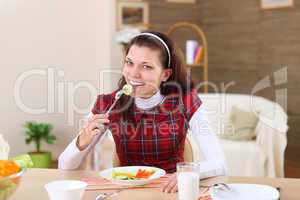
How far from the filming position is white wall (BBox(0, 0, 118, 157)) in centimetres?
480

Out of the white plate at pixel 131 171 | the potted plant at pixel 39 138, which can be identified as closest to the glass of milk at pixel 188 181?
the white plate at pixel 131 171

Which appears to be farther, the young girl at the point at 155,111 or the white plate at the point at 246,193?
the young girl at the point at 155,111

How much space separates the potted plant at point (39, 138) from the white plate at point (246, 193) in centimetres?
344

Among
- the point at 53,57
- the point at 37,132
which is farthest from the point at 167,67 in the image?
the point at 53,57

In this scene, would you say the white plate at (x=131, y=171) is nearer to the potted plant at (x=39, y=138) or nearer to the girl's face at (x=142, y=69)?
the girl's face at (x=142, y=69)

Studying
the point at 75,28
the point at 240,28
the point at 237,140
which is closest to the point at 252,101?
the point at 237,140

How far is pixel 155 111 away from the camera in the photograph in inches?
85.1

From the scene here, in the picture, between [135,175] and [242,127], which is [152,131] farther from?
[242,127]

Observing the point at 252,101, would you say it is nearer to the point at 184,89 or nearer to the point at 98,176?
the point at 184,89

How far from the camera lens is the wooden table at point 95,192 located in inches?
63.1

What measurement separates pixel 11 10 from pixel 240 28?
2.35m

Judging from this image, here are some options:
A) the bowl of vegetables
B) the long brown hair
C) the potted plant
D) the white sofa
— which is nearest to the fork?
the bowl of vegetables

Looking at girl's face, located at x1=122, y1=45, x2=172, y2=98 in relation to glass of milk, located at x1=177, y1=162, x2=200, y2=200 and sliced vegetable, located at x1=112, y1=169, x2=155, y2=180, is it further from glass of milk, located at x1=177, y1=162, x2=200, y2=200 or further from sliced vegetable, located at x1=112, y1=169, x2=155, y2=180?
glass of milk, located at x1=177, y1=162, x2=200, y2=200

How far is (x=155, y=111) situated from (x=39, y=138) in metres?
2.89
